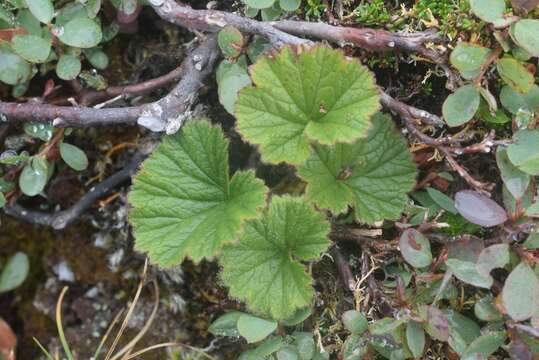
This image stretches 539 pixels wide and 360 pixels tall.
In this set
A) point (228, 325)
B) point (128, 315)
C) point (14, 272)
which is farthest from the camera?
point (14, 272)

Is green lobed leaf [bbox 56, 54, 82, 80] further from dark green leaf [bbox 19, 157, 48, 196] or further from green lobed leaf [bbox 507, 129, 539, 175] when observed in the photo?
green lobed leaf [bbox 507, 129, 539, 175]

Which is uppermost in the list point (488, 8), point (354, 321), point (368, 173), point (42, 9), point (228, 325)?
point (488, 8)

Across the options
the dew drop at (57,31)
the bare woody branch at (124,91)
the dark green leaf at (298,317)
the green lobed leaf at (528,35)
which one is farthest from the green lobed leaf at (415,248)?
the dew drop at (57,31)

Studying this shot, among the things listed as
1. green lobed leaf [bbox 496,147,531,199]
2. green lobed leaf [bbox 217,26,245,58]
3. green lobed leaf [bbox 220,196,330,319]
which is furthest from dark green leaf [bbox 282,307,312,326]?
green lobed leaf [bbox 217,26,245,58]

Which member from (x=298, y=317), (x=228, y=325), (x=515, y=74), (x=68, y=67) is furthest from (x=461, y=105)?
(x=68, y=67)

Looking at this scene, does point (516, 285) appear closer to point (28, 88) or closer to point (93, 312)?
point (93, 312)

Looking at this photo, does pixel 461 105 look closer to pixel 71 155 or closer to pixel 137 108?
pixel 137 108

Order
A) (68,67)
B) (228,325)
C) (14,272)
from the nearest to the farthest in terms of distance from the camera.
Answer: (228,325), (68,67), (14,272)
